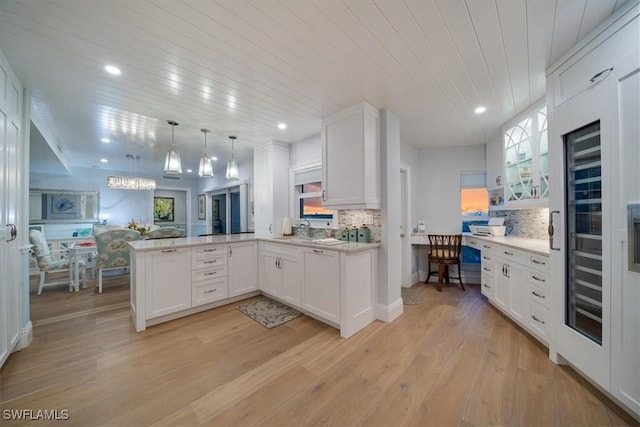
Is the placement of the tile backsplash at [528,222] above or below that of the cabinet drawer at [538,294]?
above

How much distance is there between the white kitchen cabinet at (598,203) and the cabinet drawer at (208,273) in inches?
139

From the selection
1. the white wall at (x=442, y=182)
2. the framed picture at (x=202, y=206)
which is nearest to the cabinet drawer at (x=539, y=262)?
the white wall at (x=442, y=182)

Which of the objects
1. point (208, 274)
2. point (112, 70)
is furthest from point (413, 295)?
point (112, 70)

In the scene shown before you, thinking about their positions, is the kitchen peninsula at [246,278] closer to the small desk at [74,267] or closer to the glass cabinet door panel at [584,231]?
the glass cabinet door panel at [584,231]

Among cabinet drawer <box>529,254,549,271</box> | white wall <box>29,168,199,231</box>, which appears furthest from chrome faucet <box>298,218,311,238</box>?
white wall <box>29,168,199,231</box>

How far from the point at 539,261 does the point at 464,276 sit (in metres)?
2.29

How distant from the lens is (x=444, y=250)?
3.98 m

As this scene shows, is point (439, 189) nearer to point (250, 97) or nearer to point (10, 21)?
point (250, 97)

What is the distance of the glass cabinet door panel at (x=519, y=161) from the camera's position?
2.92 metres

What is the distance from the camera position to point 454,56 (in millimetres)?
1916

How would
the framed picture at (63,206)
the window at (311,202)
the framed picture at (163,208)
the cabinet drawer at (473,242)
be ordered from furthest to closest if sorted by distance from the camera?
the framed picture at (163,208)
the framed picture at (63,206)
the window at (311,202)
the cabinet drawer at (473,242)

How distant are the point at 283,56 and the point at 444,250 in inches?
145

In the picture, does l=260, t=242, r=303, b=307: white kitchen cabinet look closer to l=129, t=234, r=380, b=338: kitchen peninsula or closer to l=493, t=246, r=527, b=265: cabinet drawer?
l=129, t=234, r=380, b=338: kitchen peninsula

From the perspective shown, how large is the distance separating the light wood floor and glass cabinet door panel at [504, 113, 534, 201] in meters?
1.66
